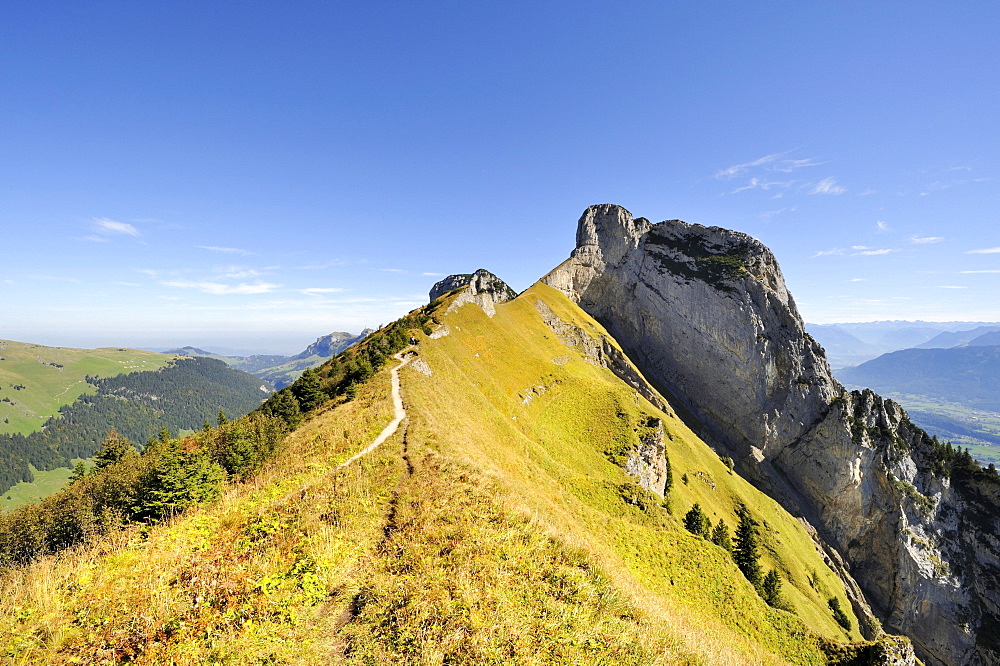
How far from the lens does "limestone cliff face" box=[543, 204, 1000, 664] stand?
268 ft

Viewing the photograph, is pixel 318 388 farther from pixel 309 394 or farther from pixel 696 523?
pixel 696 523

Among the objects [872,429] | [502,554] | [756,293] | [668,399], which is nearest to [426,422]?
[502,554]

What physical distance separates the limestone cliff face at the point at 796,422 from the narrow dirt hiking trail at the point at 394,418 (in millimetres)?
93380

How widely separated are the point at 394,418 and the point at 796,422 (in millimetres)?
122828

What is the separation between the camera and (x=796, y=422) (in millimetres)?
103250

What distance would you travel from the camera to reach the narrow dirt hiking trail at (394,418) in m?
20.8

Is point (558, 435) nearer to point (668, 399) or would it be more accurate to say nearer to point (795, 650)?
point (795, 650)

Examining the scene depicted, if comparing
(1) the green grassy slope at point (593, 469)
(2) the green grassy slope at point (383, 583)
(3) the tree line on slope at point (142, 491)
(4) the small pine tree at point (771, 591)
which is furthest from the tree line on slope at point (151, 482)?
(4) the small pine tree at point (771, 591)

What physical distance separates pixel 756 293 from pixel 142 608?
458ft

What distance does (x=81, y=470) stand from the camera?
1160 inches

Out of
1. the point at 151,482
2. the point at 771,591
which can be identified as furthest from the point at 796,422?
the point at 151,482

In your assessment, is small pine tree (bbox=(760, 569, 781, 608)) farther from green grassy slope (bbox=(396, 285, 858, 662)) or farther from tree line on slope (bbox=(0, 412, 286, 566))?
tree line on slope (bbox=(0, 412, 286, 566))

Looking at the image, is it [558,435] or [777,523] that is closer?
[558,435]

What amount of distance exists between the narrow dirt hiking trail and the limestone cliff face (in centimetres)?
9338
